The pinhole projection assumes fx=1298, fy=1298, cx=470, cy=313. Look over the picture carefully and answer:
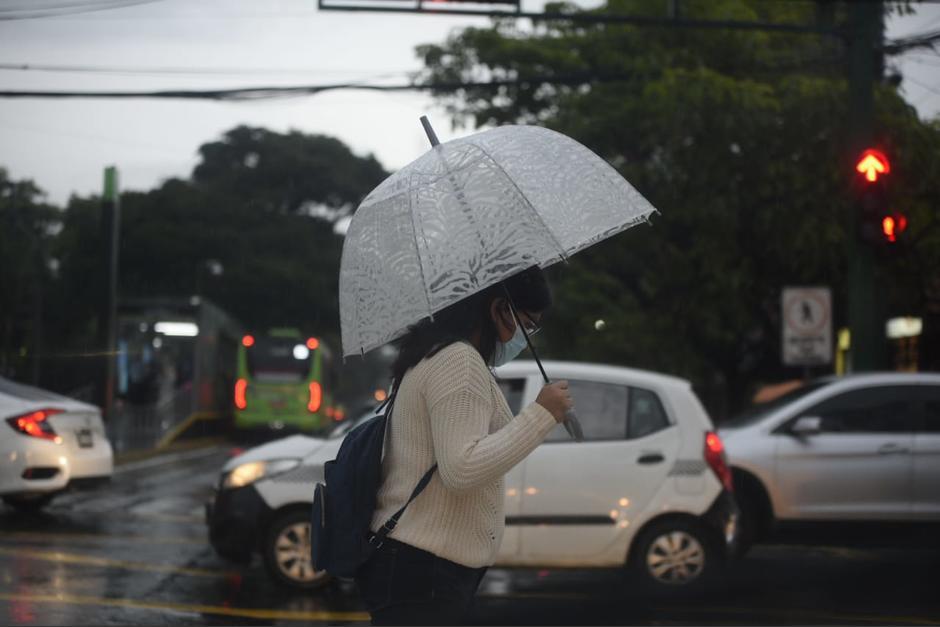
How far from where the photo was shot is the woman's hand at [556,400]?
313 cm

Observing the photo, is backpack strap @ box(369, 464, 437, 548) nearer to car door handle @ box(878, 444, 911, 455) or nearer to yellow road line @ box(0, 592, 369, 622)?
yellow road line @ box(0, 592, 369, 622)

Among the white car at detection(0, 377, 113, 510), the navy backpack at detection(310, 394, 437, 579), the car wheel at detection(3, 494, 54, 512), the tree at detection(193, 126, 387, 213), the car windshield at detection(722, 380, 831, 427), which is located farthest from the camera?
the tree at detection(193, 126, 387, 213)

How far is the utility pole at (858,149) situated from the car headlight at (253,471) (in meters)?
6.89

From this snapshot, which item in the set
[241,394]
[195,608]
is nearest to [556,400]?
[195,608]

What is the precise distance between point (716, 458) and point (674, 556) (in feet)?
2.43

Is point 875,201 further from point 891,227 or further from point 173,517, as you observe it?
point 173,517

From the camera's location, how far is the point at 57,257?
1455 inches

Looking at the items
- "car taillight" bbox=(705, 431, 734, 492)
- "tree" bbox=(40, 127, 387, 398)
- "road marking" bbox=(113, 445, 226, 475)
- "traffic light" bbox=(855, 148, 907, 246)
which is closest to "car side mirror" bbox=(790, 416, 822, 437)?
"car taillight" bbox=(705, 431, 734, 492)

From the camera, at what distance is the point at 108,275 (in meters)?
20.1

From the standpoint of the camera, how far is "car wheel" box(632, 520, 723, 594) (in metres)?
8.78

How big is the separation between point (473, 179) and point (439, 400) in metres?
0.65

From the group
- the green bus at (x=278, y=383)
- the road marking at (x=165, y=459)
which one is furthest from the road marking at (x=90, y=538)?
the green bus at (x=278, y=383)

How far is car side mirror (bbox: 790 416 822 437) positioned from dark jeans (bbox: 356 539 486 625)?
760 cm

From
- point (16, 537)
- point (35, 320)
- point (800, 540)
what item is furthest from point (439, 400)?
point (35, 320)
